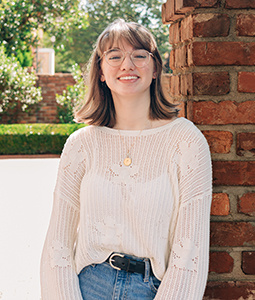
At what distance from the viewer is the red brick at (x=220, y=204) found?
202cm

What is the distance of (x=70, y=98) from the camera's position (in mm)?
16156

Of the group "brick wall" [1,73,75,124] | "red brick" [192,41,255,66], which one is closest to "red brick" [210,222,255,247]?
"red brick" [192,41,255,66]

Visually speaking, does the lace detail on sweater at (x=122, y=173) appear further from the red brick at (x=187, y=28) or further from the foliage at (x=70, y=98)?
the foliage at (x=70, y=98)

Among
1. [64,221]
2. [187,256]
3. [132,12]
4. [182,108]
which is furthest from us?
[132,12]

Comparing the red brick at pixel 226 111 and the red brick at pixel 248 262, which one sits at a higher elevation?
the red brick at pixel 226 111

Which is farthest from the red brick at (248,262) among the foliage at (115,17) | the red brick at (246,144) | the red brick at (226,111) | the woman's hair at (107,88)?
the foliage at (115,17)

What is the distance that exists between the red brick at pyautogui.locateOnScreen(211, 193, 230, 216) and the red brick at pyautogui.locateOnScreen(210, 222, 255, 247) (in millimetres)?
46

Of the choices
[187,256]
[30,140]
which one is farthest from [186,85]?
[30,140]

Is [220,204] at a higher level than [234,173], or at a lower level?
lower

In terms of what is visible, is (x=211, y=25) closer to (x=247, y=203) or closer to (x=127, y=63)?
(x=127, y=63)

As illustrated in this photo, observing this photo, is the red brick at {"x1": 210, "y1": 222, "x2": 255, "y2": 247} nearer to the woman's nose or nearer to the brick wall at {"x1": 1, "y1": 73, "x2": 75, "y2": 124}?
the woman's nose

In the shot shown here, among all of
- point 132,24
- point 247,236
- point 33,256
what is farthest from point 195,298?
point 33,256

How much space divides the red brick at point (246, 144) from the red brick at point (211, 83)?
189mm

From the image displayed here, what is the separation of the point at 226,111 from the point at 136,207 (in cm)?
54
